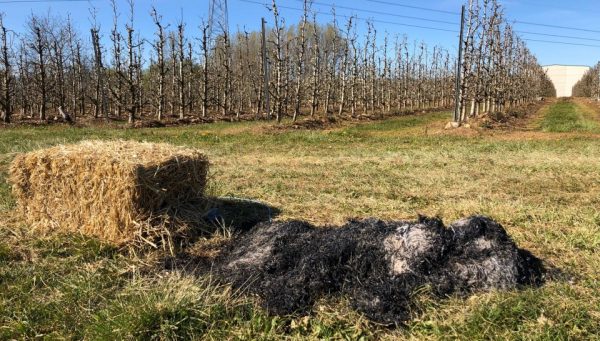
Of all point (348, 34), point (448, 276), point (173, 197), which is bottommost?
point (448, 276)

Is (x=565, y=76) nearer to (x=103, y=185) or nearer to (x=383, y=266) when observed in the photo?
(x=383, y=266)

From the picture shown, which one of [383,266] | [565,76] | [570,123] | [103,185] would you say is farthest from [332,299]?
[565,76]

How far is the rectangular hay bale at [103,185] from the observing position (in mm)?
4715

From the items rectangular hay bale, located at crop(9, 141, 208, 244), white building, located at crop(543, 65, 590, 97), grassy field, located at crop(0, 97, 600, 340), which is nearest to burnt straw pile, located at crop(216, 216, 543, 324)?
grassy field, located at crop(0, 97, 600, 340)

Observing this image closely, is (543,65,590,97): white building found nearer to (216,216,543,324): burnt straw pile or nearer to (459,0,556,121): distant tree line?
(459,0,556,121): distant tree line

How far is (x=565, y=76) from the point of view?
148 meters

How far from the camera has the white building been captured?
138 metres

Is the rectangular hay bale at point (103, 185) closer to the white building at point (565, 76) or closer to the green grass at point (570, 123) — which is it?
the green grass at point (570, 123)

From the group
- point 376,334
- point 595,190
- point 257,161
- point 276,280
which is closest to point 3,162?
point 257,161

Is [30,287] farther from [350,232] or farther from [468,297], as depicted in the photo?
[468,297]

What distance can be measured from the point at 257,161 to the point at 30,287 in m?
7.75

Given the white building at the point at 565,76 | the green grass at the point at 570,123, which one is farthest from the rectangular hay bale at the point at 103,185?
the white building at the point at 565,76

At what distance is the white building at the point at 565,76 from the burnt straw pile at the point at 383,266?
153189 millimetres

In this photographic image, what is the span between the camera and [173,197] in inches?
206
